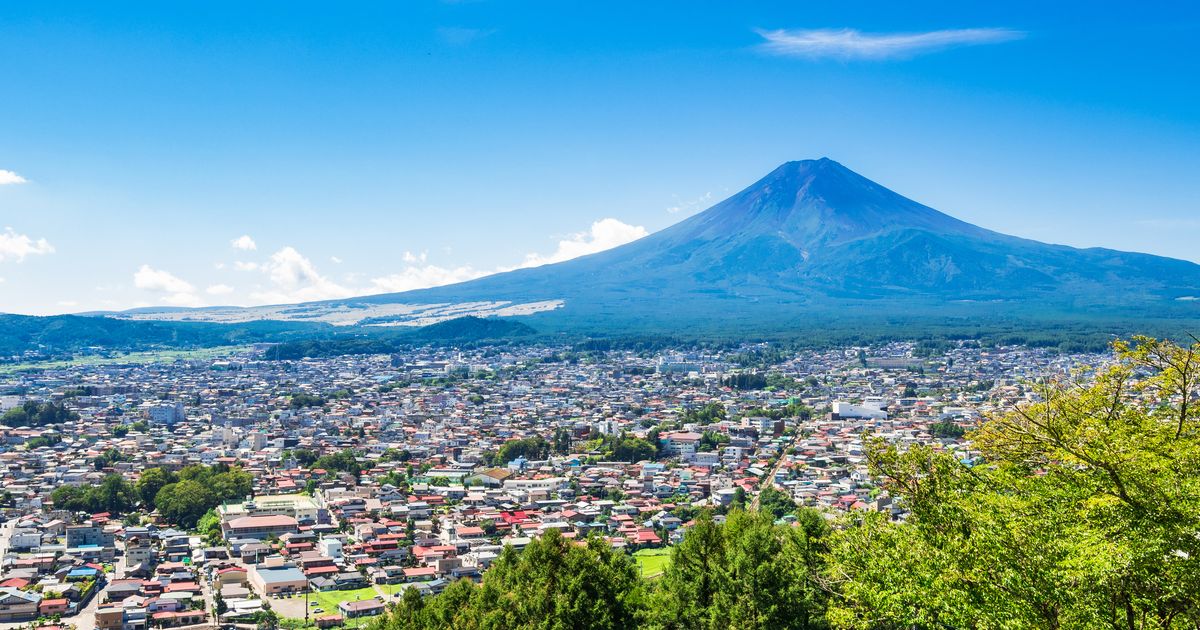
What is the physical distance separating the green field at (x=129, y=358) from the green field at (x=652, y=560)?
62.0 m

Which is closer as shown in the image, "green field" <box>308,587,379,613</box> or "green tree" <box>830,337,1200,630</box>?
"green tree" <box>830,337,1200,630</box>

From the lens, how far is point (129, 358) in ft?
275

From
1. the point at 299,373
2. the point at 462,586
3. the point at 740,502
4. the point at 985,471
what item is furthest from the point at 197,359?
the point at 985,471

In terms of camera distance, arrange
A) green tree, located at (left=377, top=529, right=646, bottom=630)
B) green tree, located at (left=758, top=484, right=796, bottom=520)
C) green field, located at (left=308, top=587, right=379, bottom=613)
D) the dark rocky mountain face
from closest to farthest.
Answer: green tree, located at (left=377, top=529, right=646, bottom=630)
green field, located at (left=308, top=587, right=379, bottom=613)
green tree, located at (left=758, top=484, right=796, bottom=520)
the dark rocky mountain face

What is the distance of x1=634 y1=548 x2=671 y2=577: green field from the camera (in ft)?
66.5

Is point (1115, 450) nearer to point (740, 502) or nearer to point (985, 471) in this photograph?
point (985, 471)

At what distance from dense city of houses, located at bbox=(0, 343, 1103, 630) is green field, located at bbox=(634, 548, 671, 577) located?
511 millimetres

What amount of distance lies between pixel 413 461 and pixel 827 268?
3802 inches

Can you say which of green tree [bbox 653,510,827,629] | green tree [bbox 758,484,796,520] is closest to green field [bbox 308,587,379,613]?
green tree [bbox 758,484,796,520]

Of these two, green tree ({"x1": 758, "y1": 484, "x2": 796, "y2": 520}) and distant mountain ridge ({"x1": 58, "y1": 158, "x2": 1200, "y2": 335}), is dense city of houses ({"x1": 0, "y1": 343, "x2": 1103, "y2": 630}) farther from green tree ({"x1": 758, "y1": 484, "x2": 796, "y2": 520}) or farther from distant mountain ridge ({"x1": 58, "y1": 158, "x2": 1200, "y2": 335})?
distant mountain ridge ({"x1": 58, "y1": 158, "x2": 1200, "y2": 335})

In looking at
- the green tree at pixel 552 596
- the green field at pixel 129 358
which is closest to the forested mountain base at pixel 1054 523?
the green tree at pixel 552 596

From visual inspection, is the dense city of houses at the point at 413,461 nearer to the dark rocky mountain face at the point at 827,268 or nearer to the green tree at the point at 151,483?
the green tree at the point at 151,483

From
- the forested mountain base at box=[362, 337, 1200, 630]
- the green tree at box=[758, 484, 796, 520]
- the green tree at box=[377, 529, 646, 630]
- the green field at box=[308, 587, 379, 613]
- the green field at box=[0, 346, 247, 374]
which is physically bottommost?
the green field at box=[308, 587, 379, 613]

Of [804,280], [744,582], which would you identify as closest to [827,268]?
[804,280]
